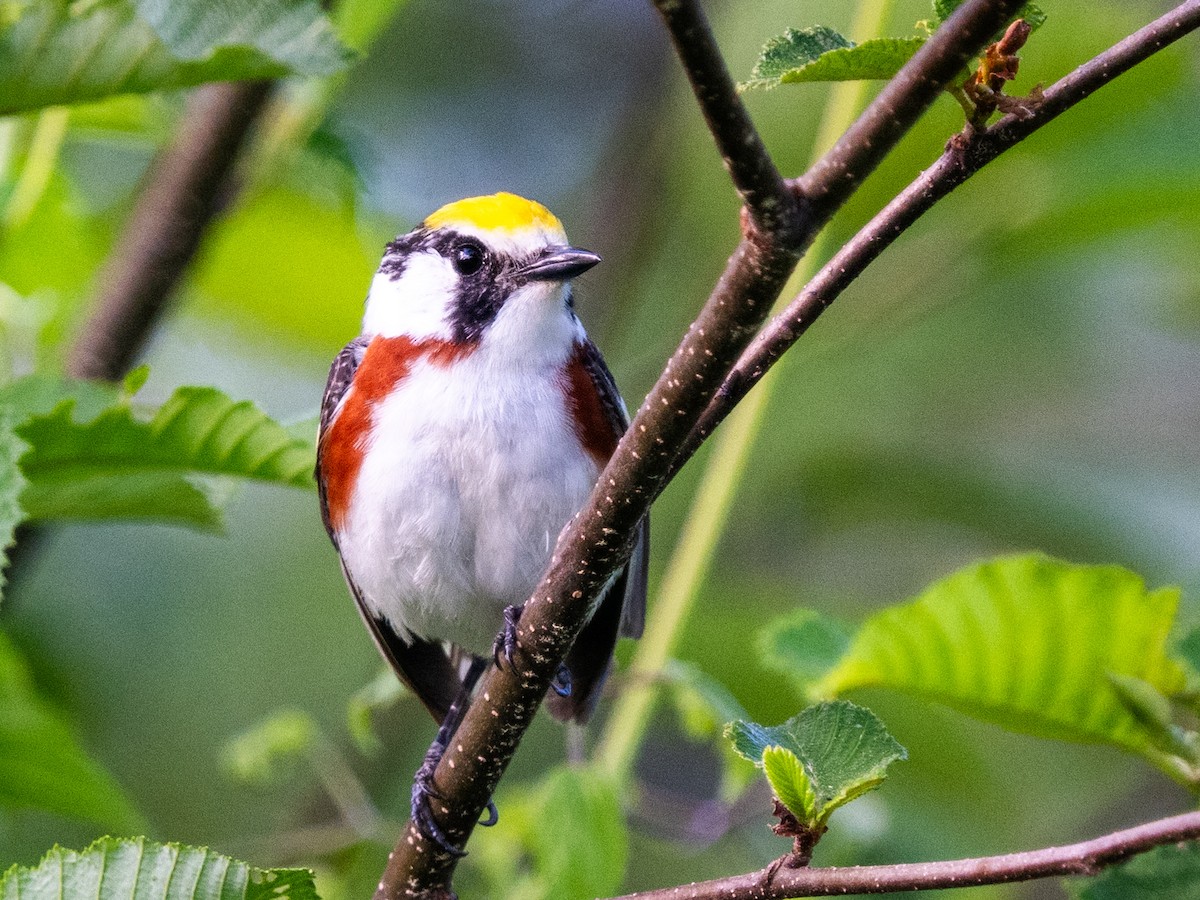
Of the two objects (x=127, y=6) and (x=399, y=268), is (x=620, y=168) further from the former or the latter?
(x=127, y=6)

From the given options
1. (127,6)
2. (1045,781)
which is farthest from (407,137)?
(127,6)

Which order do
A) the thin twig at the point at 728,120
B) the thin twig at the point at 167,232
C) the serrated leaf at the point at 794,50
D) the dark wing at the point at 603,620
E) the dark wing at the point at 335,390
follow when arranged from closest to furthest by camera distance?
the thin twig at the point at 728,120 < the serrated leaf at the point at 794,50 < the dark wing at the point at 603,620 < the dark wing at the point at 335,390 < the thin twig at the point at 167,232

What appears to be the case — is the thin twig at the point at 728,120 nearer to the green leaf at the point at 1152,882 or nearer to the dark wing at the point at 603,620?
the green leaf at the point at 1152,882

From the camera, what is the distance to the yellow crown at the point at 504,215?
307cm

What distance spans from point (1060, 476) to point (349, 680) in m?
3.35

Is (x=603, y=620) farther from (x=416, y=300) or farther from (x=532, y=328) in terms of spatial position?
(x=416, y=300)

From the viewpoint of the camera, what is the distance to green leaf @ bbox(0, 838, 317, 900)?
171 cm

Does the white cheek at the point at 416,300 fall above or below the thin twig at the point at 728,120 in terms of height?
below

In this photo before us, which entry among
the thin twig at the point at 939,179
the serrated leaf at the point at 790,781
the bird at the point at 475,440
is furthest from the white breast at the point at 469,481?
the serrated leaf at the point at 790,781

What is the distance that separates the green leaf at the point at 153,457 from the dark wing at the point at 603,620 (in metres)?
0.72

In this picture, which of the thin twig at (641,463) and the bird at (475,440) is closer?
the thin twig at (641,463)

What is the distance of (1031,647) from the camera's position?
7.02 feet

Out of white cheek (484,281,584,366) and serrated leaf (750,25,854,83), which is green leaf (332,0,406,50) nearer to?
white cheek (484,281,584,366)

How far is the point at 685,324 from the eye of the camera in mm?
5328
